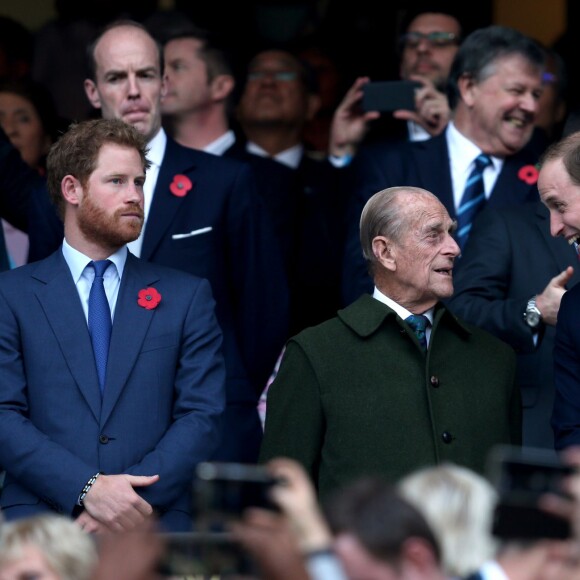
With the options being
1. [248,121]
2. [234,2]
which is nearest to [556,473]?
[248,121]

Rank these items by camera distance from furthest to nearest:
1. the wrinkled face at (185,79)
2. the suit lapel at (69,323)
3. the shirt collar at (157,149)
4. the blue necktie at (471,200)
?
the wrinkled face at (185,79)
the blue necktie at (471,200)
the shirt collar at (157,149)
the suit lapel at (69,323)

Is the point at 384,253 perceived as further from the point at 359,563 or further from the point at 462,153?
the point at 359,563

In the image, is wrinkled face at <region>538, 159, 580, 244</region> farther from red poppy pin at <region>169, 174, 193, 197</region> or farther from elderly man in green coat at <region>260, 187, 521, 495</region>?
red poppy pin at <region>169, 174, 193, 197</region>

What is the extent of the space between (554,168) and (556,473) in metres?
2.10

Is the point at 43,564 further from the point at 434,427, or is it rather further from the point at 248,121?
the point at 248,121

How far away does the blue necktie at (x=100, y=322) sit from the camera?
5512 millimetres

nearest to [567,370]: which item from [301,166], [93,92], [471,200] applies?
[471,200]

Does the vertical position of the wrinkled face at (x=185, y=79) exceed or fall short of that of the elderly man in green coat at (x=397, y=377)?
it exceeds it

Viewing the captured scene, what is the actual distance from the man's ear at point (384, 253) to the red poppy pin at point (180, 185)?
0.90 metres

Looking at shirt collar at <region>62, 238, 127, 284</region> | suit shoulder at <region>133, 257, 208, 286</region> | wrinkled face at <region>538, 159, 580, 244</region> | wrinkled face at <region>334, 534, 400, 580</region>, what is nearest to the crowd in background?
wrinkled face at <region>334, 534, 400, 580</region>

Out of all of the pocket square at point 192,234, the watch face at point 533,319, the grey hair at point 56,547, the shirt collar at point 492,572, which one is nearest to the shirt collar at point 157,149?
the pocket square at point 192,234

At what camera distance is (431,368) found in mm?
5609

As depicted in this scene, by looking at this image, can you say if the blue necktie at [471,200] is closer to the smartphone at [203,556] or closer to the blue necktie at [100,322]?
the blue necktie at [100,322]

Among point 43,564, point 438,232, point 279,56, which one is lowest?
point 43,564
